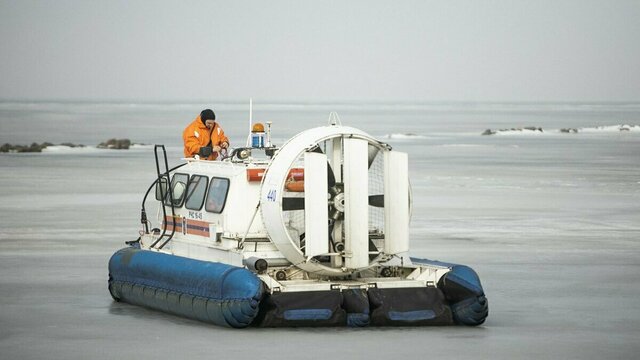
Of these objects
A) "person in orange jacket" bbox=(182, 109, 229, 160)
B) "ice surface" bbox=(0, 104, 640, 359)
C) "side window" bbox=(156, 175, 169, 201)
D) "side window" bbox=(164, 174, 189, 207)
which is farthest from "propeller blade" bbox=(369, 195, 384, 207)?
"side window" bbox=(156, 175, 169, 201)

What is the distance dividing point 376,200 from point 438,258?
4771 mm

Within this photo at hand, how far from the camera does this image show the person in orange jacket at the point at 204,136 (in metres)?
15.0

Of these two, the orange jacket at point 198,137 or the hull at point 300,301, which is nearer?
the hull at point 300,301

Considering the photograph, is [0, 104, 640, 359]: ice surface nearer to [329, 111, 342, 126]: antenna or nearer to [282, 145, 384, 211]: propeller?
[282, 145, 384, 211]: propeller

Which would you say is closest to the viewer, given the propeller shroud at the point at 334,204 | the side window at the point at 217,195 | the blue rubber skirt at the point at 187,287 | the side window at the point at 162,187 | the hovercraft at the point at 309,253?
the blue rubber skirt at the point at 187,287

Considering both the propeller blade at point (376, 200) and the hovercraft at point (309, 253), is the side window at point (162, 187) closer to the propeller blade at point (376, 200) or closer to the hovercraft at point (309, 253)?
the hovercraft at point (309, 253)

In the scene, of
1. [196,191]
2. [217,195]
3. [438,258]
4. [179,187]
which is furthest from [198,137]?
[438,258]

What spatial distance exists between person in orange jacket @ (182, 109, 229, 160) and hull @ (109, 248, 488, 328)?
1.68 m

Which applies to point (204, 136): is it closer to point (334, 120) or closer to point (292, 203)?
point (334, 120)

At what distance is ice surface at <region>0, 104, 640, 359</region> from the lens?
39.7ft

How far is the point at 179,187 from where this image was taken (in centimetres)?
1452

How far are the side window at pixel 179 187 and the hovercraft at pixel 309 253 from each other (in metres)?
0.33

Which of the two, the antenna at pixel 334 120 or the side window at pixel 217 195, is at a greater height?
the antenna at pixel 334 120

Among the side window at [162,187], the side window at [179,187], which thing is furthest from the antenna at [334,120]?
the side window at [162,187]
